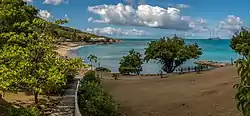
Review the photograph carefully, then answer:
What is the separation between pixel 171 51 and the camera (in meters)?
54.6

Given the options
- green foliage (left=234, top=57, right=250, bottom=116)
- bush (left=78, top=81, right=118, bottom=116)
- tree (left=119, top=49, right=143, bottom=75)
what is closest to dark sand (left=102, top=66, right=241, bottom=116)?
bush (left=78, top=81, right=118, bottom=116)

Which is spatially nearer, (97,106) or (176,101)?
(97,106)

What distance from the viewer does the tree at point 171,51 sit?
5369cm

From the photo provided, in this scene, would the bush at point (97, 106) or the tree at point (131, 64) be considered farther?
the tree at point (131, 64)

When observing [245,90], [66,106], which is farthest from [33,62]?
[245,90]

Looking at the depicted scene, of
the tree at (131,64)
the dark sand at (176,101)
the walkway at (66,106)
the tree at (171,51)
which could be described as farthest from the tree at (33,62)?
the tree at (131,64)

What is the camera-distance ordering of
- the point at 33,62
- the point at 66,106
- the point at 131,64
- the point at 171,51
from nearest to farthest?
the point at 33,62 < the point at 66,106 < the point at 171,51 < the point at 131,64

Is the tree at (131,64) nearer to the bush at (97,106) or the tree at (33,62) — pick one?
the bush at (97,106)

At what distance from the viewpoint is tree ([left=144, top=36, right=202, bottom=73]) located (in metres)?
53.7

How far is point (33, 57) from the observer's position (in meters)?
21.7

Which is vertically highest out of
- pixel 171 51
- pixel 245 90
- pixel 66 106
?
pixel 245 90

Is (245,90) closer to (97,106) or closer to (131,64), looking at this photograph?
(97,106)

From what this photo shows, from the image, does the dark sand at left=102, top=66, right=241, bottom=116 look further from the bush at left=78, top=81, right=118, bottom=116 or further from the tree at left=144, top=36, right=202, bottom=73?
the tree at left=144, top=36, right=202, bottom=73

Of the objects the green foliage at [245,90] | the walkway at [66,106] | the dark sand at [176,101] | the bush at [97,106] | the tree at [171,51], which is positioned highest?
the green foliage at [245,90]
